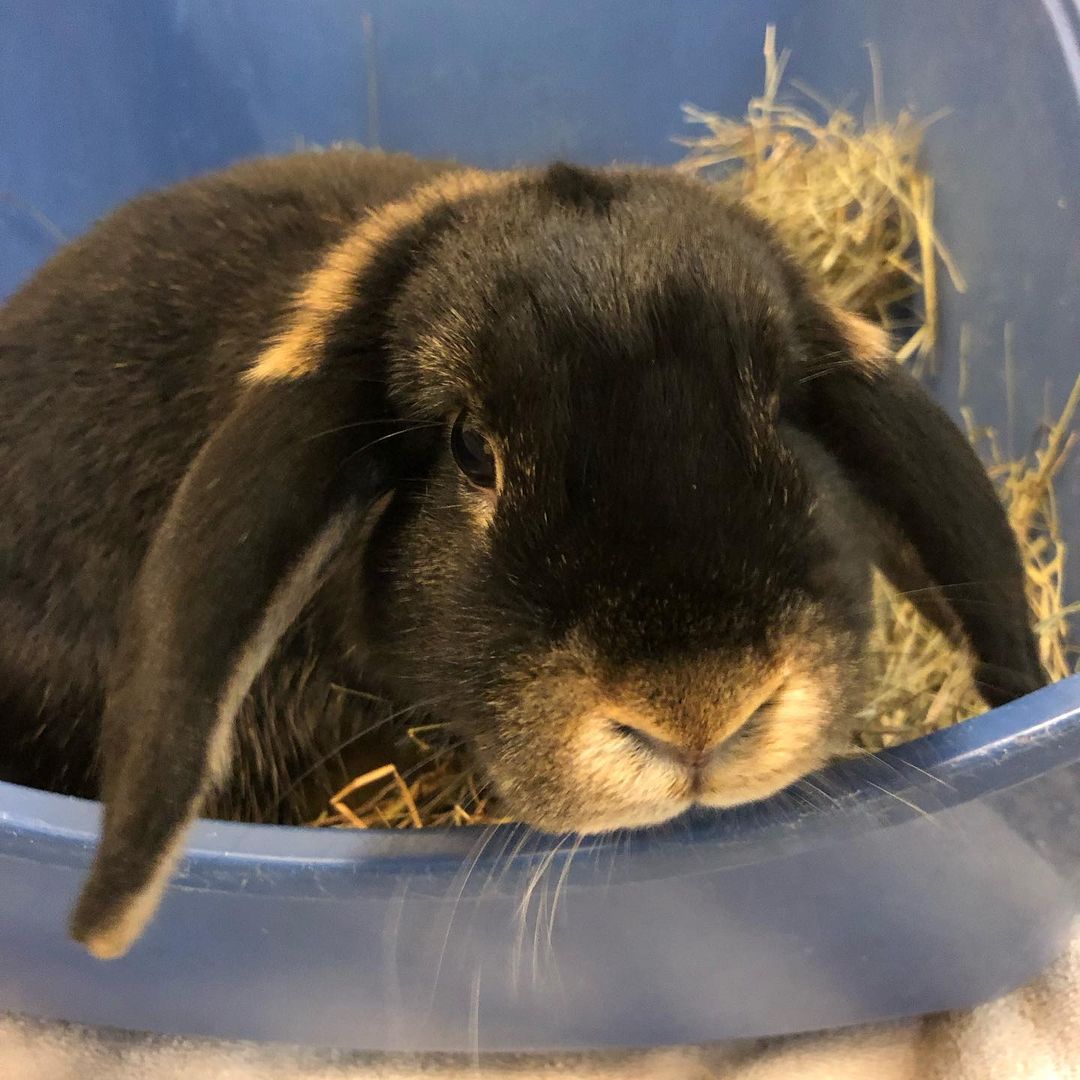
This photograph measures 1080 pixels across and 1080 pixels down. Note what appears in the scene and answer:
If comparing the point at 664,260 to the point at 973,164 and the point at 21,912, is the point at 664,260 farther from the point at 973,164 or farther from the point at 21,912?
the point at 973,164

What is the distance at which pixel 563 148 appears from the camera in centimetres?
228

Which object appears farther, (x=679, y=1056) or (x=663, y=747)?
(x=679, y=1056)

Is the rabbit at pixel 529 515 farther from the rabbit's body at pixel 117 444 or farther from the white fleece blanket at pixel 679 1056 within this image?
the white fleece blanket at pixel 679 1056

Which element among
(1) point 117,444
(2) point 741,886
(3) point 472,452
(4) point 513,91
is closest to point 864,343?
(3) point 472,452

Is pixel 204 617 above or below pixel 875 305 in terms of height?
above

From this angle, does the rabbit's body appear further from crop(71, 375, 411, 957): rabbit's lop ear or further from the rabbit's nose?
the rabbit's nose

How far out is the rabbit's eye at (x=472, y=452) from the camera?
2.89 ft

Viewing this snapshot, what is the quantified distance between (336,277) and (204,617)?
1.34 feet

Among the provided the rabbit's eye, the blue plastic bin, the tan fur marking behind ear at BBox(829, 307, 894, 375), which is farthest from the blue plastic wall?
the rabbit's eye

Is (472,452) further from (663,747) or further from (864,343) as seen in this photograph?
(864,343)

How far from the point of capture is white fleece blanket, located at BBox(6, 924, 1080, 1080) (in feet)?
3.95

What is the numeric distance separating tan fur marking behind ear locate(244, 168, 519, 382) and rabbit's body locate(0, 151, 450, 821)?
8cm

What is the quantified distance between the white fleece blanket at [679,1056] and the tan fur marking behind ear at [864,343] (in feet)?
2.38

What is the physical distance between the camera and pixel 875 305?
6.37 ft
